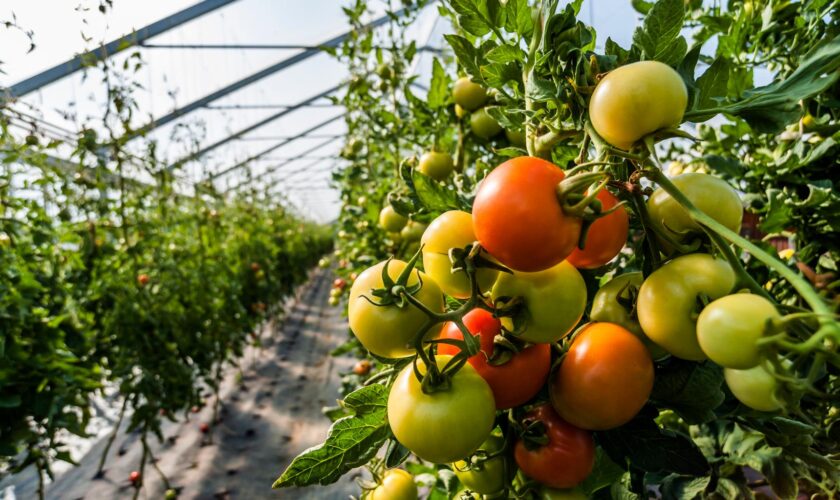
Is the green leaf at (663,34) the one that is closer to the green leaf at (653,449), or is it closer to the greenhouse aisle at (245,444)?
the green leaf at (653,449)

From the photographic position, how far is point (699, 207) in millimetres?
267

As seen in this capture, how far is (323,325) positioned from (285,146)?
4564 millimetres

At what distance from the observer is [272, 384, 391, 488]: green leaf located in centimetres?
30

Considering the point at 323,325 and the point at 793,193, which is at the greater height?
the point at 793,193

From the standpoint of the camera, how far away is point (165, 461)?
2.27 meters

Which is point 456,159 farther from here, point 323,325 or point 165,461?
point 323,325

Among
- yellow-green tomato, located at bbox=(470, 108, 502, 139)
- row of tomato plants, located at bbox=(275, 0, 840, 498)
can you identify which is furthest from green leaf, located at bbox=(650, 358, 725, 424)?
yellow-green tomato, located at bbox=(470, 108, 502, 139)

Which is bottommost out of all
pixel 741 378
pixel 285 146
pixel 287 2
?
pixel 741 378

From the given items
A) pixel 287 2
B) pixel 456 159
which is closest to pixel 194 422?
pixel 456 159

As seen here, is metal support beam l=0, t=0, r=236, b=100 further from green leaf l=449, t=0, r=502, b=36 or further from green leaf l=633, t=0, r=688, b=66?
green leaf l=633, t=0, r=688, b=66

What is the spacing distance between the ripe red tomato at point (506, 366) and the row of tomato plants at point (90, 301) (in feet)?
3.76

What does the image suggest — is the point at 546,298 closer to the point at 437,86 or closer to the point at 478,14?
the point at 478,14

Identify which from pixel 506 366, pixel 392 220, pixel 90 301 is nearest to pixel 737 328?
pixel 506 366

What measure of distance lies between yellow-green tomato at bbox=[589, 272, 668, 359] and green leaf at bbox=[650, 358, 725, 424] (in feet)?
0.05
